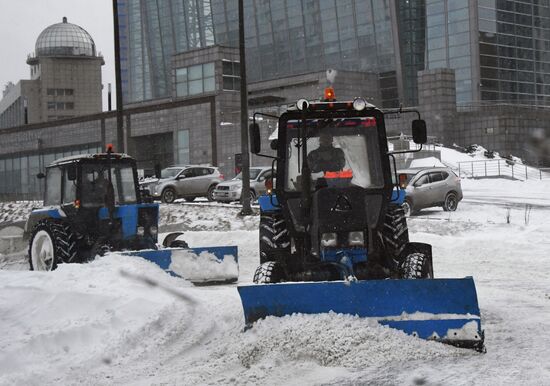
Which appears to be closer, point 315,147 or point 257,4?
point 315,147

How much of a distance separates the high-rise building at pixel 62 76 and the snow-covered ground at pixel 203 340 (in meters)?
108

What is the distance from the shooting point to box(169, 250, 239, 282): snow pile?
37.4ft

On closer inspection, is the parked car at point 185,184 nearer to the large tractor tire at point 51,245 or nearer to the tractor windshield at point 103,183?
the tractor windshield at point 103,183

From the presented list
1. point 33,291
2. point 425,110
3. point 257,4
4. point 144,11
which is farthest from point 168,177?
point 144,11

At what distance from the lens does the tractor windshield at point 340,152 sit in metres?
7.93

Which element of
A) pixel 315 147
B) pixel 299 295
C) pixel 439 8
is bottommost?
pixel 299 295

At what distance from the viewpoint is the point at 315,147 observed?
26.4 ft

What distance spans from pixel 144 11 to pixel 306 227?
221ft

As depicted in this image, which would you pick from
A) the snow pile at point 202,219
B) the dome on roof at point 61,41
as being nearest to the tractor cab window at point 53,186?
the snow pile at point 202,219

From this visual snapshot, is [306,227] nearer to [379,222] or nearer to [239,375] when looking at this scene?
[379,222]

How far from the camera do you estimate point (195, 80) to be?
50188mm

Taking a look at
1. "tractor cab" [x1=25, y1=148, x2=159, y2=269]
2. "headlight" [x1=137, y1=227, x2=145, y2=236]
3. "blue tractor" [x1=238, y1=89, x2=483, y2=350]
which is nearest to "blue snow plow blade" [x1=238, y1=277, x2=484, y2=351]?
"blue tractor" [x1=238, y1=89, x2=483, y2=350]

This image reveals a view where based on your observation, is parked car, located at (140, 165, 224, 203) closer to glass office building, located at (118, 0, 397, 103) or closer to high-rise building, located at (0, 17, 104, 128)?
glass office building, located at (118, 0, 397, 103)

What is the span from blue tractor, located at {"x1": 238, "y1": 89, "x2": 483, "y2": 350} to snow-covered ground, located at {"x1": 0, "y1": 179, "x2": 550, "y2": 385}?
17 cm
